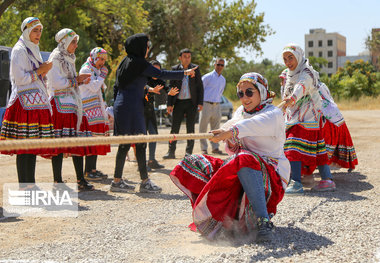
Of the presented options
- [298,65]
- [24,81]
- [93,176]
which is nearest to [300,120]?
[298,65]

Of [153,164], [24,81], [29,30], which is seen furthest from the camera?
[153,164]

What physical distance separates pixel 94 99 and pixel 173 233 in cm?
311

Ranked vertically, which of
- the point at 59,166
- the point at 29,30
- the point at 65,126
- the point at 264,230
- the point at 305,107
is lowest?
the point at 264,230

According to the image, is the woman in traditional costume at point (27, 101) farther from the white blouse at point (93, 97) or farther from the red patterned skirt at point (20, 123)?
the white blouse at point (93, 97)

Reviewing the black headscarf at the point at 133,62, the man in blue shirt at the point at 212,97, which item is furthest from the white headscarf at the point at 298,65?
the man in blue shirt at the point at 212,97

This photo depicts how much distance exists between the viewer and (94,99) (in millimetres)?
6652

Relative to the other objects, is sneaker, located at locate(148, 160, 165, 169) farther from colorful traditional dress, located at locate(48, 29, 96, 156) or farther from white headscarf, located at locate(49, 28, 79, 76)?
white headscarf, located at locate(49, 28, 79, 76)

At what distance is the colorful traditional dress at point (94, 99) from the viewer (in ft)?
21.5

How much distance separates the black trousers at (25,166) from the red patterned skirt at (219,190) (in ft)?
7.30

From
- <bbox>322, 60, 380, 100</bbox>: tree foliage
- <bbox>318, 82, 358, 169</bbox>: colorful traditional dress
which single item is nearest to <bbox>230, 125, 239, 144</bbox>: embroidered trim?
<bbox>318, 82, 358, 169</bbox>: colorful traditional dress

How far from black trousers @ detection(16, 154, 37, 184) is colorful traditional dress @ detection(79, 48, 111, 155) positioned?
119cm

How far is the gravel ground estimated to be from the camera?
3475 mm

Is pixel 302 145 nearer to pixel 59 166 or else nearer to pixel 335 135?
pixel 335 135

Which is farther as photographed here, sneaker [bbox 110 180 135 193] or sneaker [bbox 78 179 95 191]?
sneaker [bbox 78 179 95 191]
